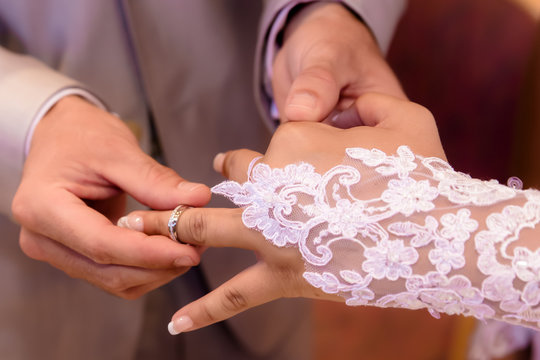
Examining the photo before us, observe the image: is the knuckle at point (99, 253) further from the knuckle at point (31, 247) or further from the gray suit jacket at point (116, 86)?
the gray suit jacket at point (116, 86)

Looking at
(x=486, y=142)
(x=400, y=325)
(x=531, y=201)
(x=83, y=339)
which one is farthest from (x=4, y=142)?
(x=486, y=142)

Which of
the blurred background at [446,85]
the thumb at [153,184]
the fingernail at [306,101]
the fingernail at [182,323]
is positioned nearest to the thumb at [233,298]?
the fingernail at [182,323]

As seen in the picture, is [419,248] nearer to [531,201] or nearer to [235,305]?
[531,201]

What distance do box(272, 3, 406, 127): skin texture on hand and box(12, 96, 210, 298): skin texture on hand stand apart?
0.21m

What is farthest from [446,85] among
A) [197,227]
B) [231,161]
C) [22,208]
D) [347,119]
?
[22,208]

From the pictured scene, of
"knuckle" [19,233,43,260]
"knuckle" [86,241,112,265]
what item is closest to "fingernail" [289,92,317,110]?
"knuckle" [86,241,112,265]

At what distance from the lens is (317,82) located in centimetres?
70

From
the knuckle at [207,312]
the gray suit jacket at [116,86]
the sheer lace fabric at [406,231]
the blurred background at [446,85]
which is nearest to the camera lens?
the sheer lace fabric at [406,231]

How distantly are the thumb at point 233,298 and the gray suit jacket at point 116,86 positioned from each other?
0.30 meters

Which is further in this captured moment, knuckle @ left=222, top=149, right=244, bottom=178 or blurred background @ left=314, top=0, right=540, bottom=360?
blurred background @ left=314, top=0, right=540, bottom=360

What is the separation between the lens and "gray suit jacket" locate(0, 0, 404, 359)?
78 cm

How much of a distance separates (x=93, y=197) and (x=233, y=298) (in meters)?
0.26

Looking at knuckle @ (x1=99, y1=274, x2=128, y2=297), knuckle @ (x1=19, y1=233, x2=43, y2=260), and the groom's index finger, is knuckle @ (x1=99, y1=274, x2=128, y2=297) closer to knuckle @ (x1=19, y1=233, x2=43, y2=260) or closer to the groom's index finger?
knuckle @ (x1=19, y1=233, x2=43, y2=260)

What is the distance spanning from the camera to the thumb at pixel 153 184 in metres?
0.67
